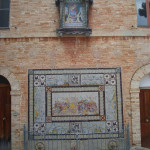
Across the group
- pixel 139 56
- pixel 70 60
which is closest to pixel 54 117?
pixel 70 60

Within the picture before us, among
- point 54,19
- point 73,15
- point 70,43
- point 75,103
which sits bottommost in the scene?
point 75,103

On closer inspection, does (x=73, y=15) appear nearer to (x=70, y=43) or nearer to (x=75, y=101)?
(x=70, y=43)

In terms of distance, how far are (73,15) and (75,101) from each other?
319 centimetres

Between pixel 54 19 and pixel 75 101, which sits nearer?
pixel 75 101

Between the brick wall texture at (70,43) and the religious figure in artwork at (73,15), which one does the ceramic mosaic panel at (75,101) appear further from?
the religious figure in artwork at (73,15)

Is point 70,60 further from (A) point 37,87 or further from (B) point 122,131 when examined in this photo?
(B) point 122,131

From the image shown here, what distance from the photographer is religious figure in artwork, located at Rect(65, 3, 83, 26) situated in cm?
769

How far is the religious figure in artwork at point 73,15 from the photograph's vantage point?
7.69 metres

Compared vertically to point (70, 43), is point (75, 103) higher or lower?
lower

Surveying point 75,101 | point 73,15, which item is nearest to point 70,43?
point 73,15

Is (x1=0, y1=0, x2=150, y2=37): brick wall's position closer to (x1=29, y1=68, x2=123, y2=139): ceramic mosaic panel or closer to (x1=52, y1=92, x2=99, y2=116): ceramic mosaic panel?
(x1=29, y1=68, x2=123, y2=139): ceramic mosaic panel

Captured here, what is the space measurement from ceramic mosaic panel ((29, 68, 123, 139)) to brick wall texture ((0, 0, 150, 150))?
0.93 feet

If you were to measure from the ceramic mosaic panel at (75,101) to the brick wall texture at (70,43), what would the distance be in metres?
0.28

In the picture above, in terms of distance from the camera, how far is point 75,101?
24.6ft
